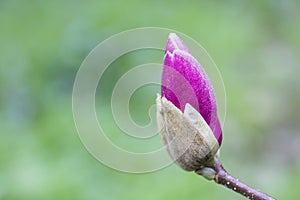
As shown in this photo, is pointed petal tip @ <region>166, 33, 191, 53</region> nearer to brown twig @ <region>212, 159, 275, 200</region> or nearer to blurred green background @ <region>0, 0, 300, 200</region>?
brown twig @ <region>212, 159, 275, 200</region>

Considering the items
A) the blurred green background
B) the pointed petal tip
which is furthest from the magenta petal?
the blurred green background

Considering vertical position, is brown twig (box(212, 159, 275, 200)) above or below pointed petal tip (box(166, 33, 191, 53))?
below

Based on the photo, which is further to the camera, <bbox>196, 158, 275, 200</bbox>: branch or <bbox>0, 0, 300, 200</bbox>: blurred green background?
<bbox>0, 0, 300, 200</bbox>: blurred green background

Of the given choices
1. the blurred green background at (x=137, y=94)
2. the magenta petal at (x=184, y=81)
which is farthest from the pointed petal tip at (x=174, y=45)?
the blurred green background at (x=137, y=94)

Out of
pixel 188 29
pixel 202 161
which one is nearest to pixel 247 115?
pixel 188 29

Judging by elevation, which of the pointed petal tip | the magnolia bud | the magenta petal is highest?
the pointed petal tip

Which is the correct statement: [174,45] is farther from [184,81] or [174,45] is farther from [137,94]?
[137,94]
